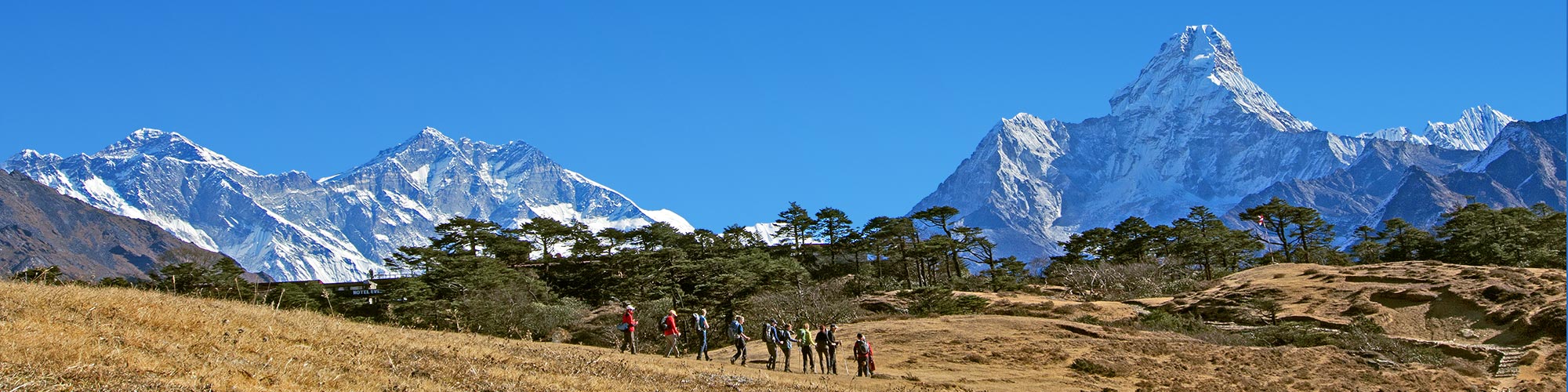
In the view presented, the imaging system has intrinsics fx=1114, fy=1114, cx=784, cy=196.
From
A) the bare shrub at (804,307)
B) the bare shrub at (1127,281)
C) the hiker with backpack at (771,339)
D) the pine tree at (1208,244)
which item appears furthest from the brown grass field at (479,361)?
the pine tree at (1208,244)

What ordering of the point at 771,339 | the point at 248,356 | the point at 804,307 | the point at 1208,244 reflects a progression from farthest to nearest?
1. the point at 1208,244
2. the point at 804,307
3. the point at 771,339
4. the point at 248,356

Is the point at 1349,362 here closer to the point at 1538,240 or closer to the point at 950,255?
the point at 1538,240

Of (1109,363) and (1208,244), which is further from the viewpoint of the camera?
(1208,244)

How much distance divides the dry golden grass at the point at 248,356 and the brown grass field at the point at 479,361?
0.12 ft

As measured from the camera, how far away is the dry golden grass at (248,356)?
1180cm

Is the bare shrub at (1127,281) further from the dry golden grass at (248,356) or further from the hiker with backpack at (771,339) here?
the dry golden grass at (248,356)

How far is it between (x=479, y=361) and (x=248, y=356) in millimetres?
3772

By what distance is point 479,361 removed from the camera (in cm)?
1706

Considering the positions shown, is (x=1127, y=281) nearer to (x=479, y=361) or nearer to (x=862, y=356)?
(x=862, y=356)

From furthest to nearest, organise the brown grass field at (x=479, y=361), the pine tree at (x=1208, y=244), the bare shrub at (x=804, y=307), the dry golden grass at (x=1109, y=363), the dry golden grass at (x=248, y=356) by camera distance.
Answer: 1. the pine tree at (x=1208, y=244)
2. the bare shrub at (x=804, y=307)
3. the dry golden grass at (x=1109, y=363)
4. the brown grass field at (x=479, y=361)
5. the dry golden grass at (x=248, y=356)

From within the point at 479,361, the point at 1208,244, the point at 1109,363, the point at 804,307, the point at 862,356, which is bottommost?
the point at 1109,363

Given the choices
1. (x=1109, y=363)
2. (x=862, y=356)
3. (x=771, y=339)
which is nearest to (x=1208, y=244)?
(x=1109, y=363)

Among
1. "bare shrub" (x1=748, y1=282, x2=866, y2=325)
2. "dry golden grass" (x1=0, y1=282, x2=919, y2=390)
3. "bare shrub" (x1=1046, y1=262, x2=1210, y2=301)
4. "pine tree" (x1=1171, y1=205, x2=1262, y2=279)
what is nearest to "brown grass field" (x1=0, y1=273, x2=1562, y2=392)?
"dry golden grass" (x1=0, y1=282, x2=919, y2=390)

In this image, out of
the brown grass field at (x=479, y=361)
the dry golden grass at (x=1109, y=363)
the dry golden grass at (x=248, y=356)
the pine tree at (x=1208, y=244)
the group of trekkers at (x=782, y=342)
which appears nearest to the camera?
the dry golden grass at (x=248, y=356)
